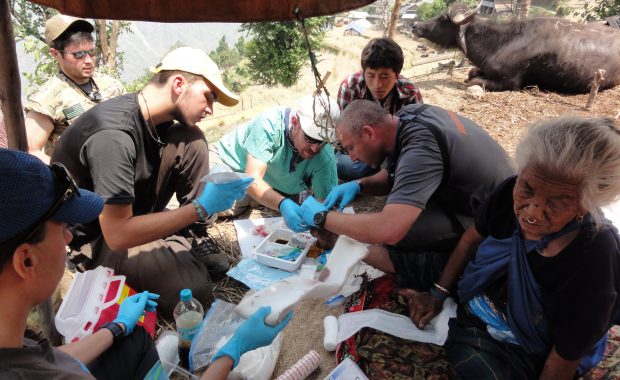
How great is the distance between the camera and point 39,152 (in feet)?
9.51

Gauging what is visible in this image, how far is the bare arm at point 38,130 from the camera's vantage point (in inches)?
113

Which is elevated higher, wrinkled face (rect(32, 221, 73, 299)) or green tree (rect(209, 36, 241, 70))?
wrinkled face (rect(32, 221, 73, 299))

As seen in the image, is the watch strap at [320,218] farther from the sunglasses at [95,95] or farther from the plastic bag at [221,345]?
the sunglasses at [95,95]

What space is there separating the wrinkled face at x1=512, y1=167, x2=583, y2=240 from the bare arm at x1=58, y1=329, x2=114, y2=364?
1713 mm

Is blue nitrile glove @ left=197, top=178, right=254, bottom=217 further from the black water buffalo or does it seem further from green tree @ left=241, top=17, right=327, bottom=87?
green tree @ left=241, top=17, right=327, bottom=87

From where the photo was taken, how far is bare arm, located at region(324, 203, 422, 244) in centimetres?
198

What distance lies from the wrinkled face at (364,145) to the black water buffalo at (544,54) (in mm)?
5855

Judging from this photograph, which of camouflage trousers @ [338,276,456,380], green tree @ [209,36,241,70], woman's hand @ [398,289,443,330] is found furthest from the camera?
green tree @ [209,36,241,70]

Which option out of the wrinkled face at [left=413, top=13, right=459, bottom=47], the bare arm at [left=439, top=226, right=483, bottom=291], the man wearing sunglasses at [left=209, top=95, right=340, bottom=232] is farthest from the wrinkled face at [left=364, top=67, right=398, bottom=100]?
the wrinkled face at [left=413, top=13, right=459, bottom=47]

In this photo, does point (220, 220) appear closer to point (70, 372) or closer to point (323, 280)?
point (323, 280)

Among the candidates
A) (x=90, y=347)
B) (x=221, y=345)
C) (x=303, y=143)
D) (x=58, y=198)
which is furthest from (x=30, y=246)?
(x=303, y=143)

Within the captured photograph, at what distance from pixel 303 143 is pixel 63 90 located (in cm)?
195

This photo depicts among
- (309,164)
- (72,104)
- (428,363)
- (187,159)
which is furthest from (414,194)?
(72,104)

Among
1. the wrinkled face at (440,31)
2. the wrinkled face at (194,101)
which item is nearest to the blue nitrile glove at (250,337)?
the wrinkled face at (194,101)
